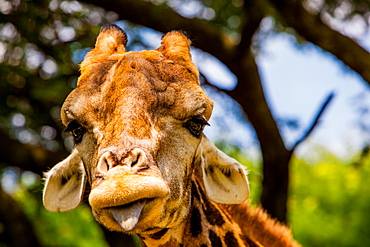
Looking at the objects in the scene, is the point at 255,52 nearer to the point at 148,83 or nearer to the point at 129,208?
the point at 148,83

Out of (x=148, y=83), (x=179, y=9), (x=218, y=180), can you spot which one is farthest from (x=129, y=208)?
(x=179, y=9)

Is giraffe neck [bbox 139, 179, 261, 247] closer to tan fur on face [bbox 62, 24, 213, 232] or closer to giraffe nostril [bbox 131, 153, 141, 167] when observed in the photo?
tan fur on face [bbox 62, 24, 213, 232]

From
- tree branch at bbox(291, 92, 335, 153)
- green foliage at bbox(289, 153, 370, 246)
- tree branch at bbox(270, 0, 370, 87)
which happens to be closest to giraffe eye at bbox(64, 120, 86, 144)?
tree branch at bbox(291, 92, 335, 153)

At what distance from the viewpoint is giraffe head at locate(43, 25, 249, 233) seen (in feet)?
11.0

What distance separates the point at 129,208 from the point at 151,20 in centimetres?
586

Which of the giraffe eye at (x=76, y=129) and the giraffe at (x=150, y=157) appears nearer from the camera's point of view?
the giraffe at (x=150, y=157)

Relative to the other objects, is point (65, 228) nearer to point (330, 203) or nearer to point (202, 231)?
point (330, 203)

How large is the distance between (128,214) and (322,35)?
6445 millimetres

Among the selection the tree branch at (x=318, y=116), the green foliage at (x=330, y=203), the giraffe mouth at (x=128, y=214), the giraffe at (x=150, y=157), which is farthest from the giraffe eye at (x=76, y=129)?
the green foliage at (x=330, y=203)

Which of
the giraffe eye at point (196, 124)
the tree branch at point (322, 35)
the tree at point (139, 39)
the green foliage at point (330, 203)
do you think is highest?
Answer: the giraffe eye at point (196, 124)

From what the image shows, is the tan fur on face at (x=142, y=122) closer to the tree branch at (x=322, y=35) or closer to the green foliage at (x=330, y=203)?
the tree branch at (x=322, y=35)

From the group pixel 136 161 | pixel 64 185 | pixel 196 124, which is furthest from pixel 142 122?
pixel 64 185

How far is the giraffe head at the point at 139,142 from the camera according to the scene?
336 cm

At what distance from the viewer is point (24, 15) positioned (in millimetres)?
8180
